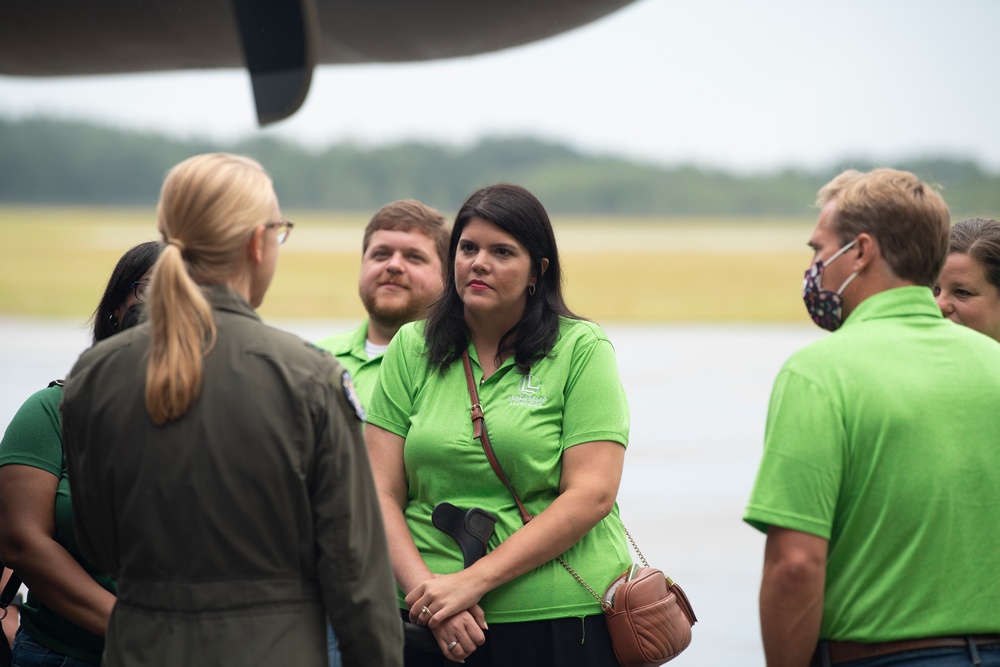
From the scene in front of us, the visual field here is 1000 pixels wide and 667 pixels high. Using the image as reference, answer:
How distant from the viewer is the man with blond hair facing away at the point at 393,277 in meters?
3.51

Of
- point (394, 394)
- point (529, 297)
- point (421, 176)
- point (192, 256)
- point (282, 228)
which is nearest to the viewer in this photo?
point (192, 256)

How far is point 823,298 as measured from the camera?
7.02 ft

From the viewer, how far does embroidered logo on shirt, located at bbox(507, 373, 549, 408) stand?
8.67ft

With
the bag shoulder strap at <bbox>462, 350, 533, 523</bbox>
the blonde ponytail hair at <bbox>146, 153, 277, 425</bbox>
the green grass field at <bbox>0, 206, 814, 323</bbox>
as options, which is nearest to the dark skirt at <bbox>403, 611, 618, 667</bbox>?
the bag shoulder strap at <bbox>462, 350, 533, 523</bbox>

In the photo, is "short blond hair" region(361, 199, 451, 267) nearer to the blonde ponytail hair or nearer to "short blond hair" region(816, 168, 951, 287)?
the blonde ponytail hair

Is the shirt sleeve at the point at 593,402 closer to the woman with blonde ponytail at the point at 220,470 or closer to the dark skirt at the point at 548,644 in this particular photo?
the dark skirt at the point at 548,644

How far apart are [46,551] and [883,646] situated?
1.86m

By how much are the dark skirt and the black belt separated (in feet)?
2.21

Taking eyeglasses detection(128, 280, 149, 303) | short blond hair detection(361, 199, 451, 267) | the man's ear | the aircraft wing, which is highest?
the aircraft wing

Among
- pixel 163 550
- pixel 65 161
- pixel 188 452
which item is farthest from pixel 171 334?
pixel 65 161

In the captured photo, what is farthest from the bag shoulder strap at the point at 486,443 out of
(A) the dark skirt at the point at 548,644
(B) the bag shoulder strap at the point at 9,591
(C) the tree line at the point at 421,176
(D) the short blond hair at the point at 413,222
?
(C) the tree line at the point at 421,176

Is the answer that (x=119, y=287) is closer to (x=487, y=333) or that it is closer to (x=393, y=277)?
(x=487, y=333)

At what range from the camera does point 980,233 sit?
2.95 meters

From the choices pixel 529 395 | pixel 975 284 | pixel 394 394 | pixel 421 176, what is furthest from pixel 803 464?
pixel 421 176
